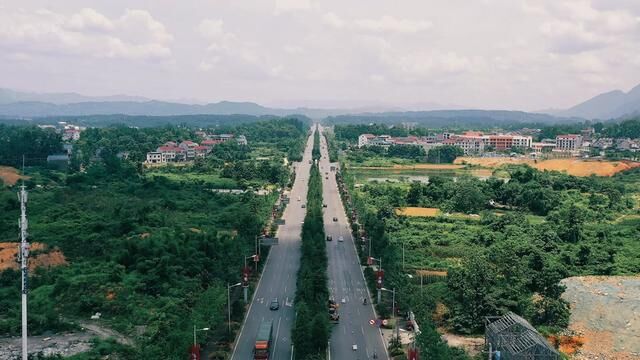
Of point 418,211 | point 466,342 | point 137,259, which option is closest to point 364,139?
point 418,211

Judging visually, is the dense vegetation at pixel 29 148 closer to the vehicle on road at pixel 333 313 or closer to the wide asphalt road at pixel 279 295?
the wide asphalt road at pixel 279 295

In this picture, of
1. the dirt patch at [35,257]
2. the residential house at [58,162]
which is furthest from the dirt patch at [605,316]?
the residential house at [58,162]

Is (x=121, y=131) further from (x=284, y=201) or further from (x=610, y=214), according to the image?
(x=610, y=214)

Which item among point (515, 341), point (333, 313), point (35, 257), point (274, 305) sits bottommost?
point (274, 305)

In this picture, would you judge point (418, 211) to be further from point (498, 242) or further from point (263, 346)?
point (263, 346)

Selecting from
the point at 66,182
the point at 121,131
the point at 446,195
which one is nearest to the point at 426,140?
the point at 121,131

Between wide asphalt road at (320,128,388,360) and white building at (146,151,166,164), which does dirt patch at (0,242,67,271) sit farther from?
white building at (146,151,166,164)
